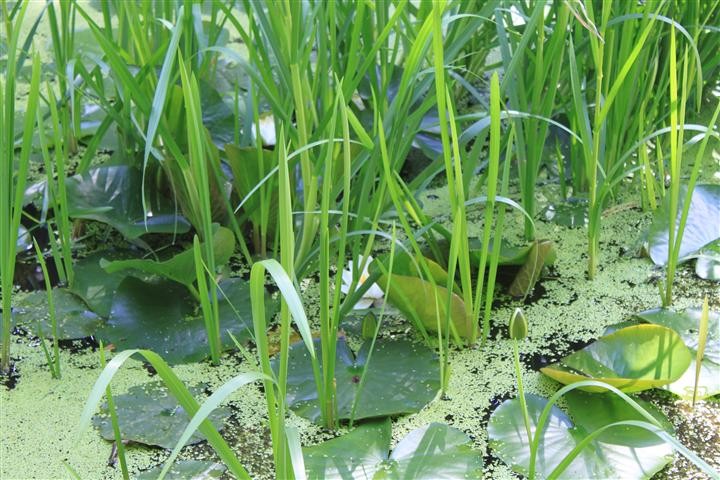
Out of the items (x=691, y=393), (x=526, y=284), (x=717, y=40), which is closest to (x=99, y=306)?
(x=526, y=284)

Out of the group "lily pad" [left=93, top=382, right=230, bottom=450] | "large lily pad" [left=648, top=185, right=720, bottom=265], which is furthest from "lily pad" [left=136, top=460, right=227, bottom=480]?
"large lily pad" [left=648, top=185, right=720, bottom=265]

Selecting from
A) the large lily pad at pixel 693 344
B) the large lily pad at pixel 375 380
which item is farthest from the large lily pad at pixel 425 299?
the large lily pad at pixel 693 344

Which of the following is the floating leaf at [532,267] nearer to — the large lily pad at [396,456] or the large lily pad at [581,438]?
the large lily pad at [581,438]

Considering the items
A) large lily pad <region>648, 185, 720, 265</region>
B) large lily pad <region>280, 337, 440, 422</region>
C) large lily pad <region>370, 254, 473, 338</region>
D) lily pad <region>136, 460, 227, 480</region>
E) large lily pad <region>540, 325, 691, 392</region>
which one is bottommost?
lily pad <region>136, 460, 227, 480</region>

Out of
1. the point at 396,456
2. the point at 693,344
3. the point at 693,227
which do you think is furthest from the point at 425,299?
the point at 693,227

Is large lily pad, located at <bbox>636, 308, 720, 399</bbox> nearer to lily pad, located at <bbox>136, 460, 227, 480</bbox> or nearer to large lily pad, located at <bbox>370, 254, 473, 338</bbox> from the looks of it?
large lily pad, located at <bbox>370, 254, 473, 338</bbox>

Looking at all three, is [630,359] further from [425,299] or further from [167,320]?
[167,320]
